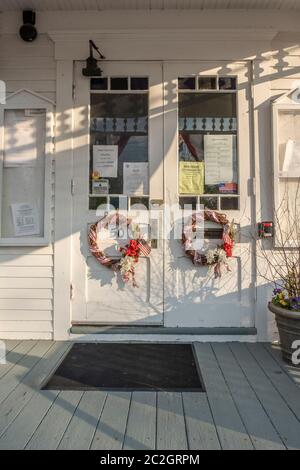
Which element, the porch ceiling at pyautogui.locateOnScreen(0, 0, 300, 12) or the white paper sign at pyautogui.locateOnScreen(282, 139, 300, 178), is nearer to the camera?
the porch ceiling at pyautogui.locateOnScreen(0, 0, 300, 12)

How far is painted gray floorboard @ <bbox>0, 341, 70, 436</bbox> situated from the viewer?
6.99 feet

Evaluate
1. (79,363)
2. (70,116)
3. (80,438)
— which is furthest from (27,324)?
(70,116)

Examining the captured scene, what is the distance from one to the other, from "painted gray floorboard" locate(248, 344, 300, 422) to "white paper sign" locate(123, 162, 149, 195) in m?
1.63

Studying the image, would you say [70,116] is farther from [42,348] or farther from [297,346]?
[297,346]

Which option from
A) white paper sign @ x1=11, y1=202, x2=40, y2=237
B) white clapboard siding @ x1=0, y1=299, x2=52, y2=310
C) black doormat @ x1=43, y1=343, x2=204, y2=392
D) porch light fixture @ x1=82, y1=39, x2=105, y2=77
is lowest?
black doormat @ x1=43, y1=343, x2=204, y2=392

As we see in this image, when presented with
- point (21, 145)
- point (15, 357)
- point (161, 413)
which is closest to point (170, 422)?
point (161, 413)

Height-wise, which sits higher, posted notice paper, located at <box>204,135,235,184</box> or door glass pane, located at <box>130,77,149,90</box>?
door glass pane, located at <box>130,77,149,90</box>

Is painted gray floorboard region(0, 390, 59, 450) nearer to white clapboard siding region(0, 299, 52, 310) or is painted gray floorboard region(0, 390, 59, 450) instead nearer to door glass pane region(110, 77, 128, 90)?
white clapboard siding region(0, 299, 52, 310)

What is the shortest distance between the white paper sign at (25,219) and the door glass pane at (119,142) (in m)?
0.56

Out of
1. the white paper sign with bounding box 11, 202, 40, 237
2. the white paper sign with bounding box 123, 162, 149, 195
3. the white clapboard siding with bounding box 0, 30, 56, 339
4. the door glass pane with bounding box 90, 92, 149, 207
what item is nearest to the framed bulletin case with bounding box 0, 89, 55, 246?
the white paper sign with bounding box 11, 202, 40, 237

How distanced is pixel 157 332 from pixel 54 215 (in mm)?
1354

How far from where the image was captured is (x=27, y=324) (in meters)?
3.33

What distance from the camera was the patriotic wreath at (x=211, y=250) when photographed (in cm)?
326

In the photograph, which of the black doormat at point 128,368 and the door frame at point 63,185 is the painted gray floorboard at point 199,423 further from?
the door frame at point 63,185
